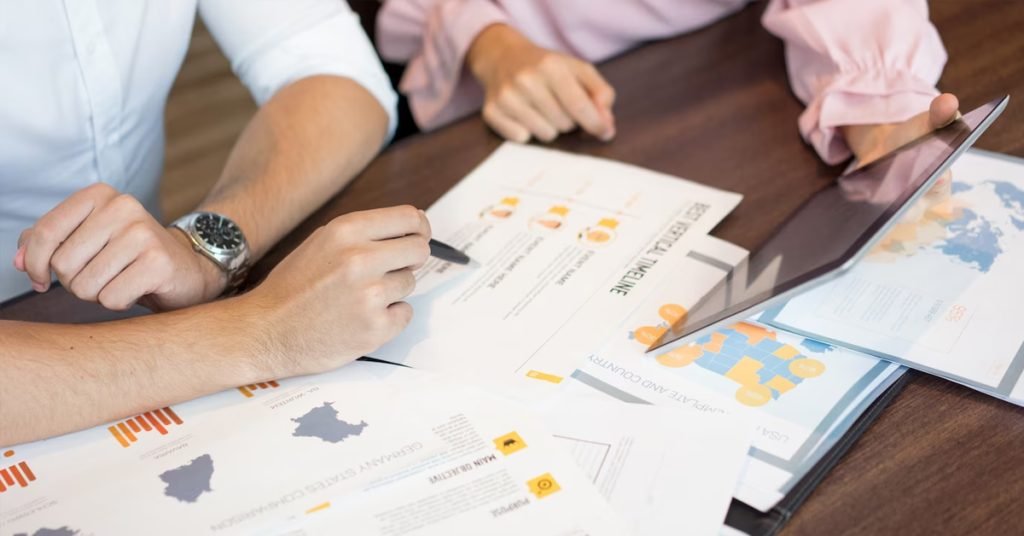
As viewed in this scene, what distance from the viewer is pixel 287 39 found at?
1.15 m

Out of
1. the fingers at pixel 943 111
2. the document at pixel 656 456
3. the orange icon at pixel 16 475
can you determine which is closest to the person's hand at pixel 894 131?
the fingers at pixel 943 111

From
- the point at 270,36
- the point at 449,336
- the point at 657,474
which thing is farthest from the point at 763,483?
the point at 270,36

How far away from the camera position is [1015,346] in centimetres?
73

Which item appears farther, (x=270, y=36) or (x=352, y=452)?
(x=270, y=36)

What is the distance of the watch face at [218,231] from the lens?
0.90 metres

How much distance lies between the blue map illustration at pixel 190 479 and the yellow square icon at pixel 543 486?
0.78 feet

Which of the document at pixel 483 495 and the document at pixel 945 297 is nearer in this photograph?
the document at pixel 483 495

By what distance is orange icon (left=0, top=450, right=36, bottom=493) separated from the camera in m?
0.70

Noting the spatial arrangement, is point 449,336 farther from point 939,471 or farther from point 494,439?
point 939,471

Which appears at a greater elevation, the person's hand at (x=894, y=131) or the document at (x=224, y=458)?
the document at (x=224, y=458)

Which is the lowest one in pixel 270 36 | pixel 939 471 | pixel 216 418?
pixel 939 471

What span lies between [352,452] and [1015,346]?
1.74ft

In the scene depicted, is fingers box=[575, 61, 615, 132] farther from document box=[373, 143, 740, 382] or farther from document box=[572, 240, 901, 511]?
document box=[572, 240, 901, 511]

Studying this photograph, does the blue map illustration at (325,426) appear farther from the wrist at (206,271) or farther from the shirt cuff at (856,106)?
the shirt cuff at (856,106)
